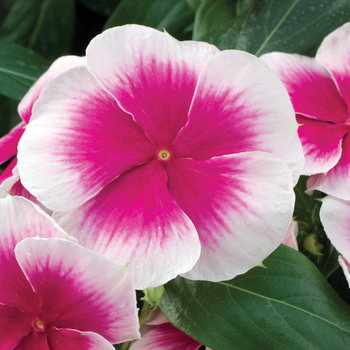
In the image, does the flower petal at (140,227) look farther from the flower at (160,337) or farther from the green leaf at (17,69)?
the green leaf at (17,69)

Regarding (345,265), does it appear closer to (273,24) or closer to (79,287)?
(79,287)

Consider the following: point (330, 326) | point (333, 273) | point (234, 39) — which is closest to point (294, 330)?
point (330, 326)

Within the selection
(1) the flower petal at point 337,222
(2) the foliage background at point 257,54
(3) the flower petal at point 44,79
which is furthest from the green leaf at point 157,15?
(1) the flower petal at point 337,222

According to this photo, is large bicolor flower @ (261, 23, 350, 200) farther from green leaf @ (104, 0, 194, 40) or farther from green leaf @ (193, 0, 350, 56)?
green leaf @ (104, 0, 194, 40)

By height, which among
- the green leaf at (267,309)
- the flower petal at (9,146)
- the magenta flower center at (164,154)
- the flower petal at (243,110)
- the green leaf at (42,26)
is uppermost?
the flower petal at (243,110)

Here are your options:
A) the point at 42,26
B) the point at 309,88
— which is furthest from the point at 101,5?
the point at 309,88

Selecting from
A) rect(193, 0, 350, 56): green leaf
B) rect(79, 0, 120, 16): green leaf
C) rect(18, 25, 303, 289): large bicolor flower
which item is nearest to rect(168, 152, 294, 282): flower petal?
rect(18, 25, 303, 289): large bicolor flower

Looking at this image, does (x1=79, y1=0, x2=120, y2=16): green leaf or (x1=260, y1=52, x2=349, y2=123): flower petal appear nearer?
(x1=260, y1=52, x2=349, y2=123): flower petal
